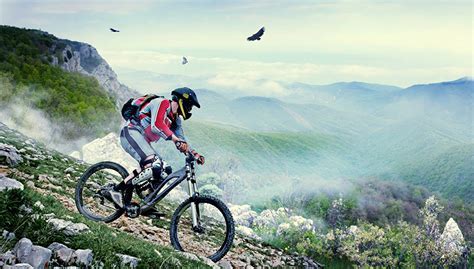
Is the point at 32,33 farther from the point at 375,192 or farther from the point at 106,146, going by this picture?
the point at 375,192

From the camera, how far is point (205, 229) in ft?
30.6

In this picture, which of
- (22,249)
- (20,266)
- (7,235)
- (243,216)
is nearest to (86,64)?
(243,216)

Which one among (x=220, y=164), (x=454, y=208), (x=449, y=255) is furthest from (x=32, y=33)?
(x=454, y=208)

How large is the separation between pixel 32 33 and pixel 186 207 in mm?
50483

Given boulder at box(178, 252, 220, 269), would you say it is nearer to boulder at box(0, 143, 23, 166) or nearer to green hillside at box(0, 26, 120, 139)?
boulder at box(0, 143, 23, 166)

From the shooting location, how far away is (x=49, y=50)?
50531 mm

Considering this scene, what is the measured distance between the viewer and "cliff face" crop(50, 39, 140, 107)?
49719 millimetres

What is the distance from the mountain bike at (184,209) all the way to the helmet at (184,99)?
810mm

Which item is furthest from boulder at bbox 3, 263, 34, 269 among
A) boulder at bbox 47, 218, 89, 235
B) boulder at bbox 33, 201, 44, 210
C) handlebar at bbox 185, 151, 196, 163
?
handlebar at bbox 185, 151, 196, 163

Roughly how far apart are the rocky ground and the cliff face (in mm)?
31665

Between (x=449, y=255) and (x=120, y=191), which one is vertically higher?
(x=120, y=191)

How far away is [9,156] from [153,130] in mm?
5325

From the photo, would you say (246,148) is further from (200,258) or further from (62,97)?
(200,258)

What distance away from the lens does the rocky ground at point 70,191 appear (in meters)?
10.4
